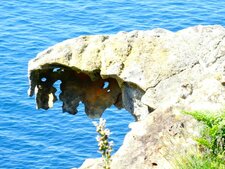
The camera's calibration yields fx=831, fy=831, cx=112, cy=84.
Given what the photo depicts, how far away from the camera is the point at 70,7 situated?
66125 millimetres

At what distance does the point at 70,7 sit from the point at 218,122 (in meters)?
53.4

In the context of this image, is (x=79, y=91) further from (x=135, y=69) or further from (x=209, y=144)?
(x=209, y=144)

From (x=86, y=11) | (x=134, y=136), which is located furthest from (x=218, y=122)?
(x=86, y=11)

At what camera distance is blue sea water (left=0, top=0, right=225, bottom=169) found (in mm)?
44625

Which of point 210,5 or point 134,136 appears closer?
point 134,136

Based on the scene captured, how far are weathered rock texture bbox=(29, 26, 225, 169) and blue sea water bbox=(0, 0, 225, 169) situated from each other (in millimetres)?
18413

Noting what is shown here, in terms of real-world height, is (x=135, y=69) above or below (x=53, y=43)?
below

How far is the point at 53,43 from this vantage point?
188ft

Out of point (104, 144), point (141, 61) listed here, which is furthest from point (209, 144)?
point (141, 61)

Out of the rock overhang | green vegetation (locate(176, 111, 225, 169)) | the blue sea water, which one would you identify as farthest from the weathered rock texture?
the blue sea water

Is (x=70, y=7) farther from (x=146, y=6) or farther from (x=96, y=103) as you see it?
(x=96, y=103)

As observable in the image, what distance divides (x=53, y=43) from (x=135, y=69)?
36444 mm

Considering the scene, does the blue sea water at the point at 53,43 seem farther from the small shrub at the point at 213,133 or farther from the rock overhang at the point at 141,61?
the small shrub at the point at 213,133

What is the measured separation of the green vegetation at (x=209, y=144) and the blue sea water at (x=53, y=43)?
1149 inches
